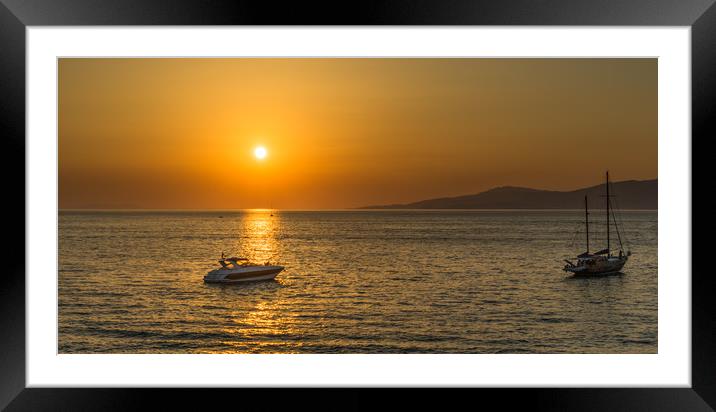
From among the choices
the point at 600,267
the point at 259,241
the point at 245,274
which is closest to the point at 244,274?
the point at 245,274

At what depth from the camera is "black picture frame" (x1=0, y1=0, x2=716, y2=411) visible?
190cm

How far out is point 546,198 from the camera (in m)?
→ 39.8

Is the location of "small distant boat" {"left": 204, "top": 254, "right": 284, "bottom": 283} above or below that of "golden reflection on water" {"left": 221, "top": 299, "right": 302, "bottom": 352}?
above

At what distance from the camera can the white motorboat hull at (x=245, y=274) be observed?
73.0ft

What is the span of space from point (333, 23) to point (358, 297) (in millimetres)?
19265

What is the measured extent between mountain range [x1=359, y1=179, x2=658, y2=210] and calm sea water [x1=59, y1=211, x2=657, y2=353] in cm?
223

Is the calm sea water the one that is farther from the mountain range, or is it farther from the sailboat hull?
the mountain range

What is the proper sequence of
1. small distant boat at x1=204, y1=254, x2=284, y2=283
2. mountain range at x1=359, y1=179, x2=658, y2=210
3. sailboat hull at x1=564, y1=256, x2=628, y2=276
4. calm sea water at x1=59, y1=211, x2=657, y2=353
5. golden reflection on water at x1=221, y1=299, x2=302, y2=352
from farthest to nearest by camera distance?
mountain range at x1=359, y1=179, x2=658, y2=210, sailboat hull at x1=564, y1=256, x2=628, y2=276, small distant boat at x1=204, y1=254, x2=284, y2=283, golden reflection on water at x1=221, y1=299, x2=302, y2=352, calm sea water at x1=59, y1=211, x2=657, y2=353

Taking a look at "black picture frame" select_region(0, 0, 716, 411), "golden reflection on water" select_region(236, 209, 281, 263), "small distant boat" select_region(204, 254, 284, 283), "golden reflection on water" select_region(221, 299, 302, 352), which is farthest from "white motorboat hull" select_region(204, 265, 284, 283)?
"black picture frame" select_region(0, 0, 716, 411)

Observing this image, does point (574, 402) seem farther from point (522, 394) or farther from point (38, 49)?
point (38, 49)

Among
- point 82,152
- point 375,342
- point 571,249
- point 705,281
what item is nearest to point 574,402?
point 705,281

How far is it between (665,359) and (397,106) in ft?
124

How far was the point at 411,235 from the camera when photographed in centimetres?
3816

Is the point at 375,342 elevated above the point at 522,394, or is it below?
below
